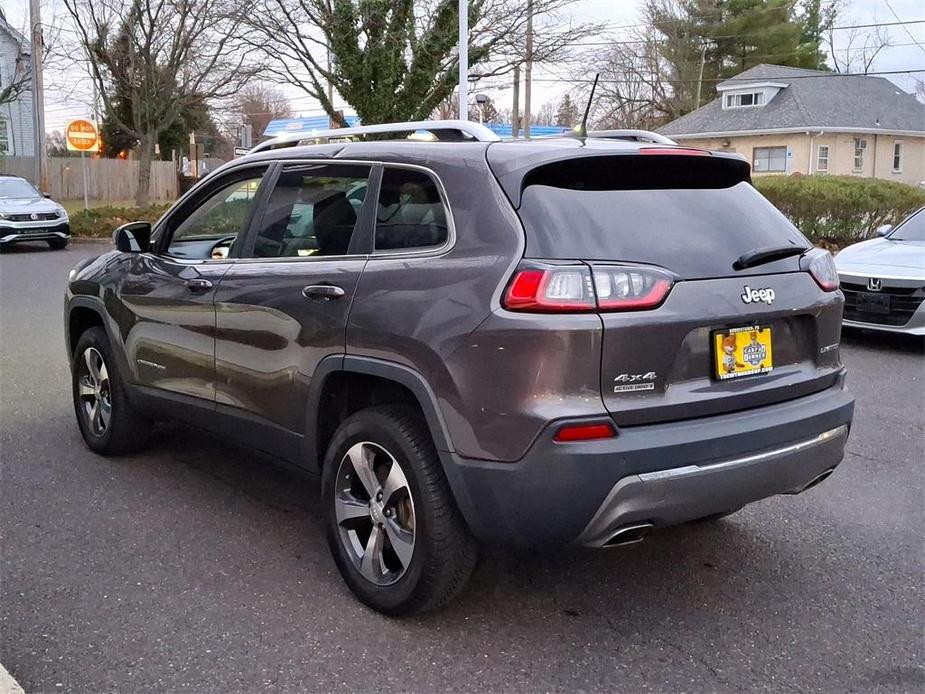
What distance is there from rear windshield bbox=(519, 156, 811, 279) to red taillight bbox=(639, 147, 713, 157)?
19 millimetres

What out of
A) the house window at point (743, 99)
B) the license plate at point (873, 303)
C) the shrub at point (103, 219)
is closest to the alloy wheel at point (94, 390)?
the license plate at point (873, 303)

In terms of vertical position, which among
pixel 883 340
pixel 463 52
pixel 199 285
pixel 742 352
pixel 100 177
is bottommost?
pixel 883 340

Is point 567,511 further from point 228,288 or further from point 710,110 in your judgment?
point 710,110

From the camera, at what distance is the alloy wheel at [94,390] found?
5.64 metres

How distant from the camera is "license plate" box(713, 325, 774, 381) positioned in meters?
3.36

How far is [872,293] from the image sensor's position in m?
9.30

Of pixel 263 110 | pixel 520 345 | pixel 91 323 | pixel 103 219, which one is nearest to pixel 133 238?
pixel 91 323

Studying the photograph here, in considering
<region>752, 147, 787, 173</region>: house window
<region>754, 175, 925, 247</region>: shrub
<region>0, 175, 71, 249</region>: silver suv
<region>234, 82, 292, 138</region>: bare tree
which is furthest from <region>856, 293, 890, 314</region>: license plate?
<region>234, 82, 292, 138</region>: bare tree

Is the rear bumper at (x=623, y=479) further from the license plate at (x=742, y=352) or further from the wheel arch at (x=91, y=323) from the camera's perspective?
the wheel arch at (x=91, y=323)

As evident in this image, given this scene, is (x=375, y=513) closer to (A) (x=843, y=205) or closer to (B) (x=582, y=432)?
(B) (x=582, y=432)

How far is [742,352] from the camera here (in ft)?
11.3

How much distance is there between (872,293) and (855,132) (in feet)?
117

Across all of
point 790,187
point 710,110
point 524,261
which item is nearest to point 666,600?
point 524,261

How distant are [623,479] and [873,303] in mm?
7185
